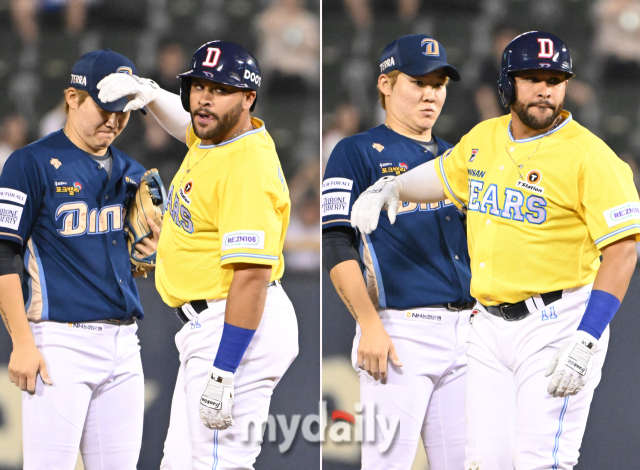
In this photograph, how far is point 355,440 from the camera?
405 cm

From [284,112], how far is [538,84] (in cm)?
236

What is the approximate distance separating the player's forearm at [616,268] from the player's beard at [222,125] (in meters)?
1.34

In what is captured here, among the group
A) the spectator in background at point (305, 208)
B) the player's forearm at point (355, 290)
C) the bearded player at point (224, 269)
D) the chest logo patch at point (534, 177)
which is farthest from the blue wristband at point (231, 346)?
the spectator in background at point (305, 208)

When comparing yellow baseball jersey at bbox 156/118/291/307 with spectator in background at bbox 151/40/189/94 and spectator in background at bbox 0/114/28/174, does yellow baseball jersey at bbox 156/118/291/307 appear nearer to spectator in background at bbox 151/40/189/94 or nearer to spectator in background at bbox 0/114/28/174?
spectator in background at bbox 151/40/189/94

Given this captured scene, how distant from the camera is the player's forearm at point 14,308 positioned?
2.77 meters

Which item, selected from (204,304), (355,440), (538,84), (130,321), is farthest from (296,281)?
(538,84)

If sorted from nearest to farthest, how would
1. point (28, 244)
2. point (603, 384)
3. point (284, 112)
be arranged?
point (28, 244) < point (603, 384) < point (284, 112)

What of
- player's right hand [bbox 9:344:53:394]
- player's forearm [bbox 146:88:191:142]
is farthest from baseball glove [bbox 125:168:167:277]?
player's right hand [bbox 9:344:53:394]

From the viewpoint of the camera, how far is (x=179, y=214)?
8.67 feet

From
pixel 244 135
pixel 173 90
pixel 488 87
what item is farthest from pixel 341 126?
pixel 244 135

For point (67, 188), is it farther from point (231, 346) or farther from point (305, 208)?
point (305, 208)

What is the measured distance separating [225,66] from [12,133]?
7.91 feet

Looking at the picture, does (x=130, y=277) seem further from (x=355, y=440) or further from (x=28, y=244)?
(x=355, y=440)

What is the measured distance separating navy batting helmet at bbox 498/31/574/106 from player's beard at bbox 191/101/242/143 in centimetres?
97
